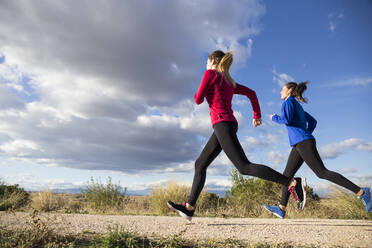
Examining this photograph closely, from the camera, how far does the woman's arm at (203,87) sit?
4000 millimetres

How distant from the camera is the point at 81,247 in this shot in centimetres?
337

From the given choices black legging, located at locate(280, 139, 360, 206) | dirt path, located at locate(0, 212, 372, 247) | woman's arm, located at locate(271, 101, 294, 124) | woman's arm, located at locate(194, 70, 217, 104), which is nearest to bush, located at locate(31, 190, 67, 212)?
dirt path, located at locate(0, 212, 372, 247)

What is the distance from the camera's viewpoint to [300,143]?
16.5 feet

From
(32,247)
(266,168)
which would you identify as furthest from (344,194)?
(32,247)

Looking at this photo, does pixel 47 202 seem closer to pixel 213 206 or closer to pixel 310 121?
pixel 213 206

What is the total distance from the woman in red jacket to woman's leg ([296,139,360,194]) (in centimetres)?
51

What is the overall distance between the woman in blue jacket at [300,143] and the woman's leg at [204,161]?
4.81 feet

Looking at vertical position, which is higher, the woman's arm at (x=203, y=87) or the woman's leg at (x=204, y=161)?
the woman's arm at (x=203, y=87)

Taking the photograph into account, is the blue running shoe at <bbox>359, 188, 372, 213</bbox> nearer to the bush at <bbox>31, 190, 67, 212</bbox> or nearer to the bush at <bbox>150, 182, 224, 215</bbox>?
the bush at <bbox>150, 182, 224, 215</bbox>

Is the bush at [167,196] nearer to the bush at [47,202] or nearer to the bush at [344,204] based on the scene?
the bush at [47,202]

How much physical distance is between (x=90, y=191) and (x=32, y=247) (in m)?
7.04

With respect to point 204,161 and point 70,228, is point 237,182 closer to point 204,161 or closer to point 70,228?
point 204,161

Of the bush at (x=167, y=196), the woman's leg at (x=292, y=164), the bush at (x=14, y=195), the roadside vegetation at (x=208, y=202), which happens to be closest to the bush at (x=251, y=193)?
the roadside vegetation at (x=208, y=202)

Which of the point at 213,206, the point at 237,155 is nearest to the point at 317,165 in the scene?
the point at 237,155
